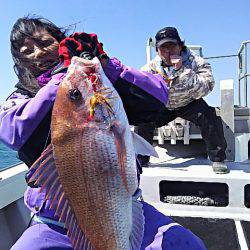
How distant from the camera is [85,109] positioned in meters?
1.66

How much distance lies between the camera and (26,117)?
75.4 inches

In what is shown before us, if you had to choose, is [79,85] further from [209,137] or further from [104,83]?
[209,137]

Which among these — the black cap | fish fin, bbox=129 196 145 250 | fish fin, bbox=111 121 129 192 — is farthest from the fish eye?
the black cap

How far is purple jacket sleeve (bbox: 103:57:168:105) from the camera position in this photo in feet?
6.89

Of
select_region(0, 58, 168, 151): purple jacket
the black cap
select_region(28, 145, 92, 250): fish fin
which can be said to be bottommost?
select_region(28, 145, 92, 250): fish fin

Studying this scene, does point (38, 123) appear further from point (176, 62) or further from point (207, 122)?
point (207, 122)

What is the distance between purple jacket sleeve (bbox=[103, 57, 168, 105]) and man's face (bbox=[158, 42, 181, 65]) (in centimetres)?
240

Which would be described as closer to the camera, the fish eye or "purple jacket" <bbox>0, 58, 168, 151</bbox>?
the fish eye

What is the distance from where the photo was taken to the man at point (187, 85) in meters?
4.32

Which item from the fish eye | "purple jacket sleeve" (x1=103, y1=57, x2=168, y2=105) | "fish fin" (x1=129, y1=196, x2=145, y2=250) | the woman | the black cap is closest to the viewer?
the fish eye

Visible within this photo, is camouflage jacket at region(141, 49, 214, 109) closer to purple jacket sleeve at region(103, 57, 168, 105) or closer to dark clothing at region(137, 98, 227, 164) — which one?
dark clothing at region(137, 98, 227, 164)

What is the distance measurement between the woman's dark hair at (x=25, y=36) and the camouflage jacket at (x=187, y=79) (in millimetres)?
2115

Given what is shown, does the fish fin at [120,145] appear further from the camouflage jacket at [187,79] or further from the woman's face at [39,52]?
the camouflage jacket at [187,79]

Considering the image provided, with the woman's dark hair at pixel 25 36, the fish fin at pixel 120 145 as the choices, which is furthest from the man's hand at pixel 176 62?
the fish fin at pixel 120 145
